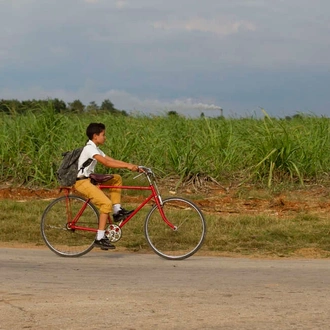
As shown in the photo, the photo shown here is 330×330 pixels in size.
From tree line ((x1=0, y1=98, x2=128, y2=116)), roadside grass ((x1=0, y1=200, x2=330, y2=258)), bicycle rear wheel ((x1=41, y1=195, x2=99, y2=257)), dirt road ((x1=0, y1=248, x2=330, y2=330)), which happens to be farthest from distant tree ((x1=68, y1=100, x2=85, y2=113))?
dirt road ((x1=0, y1=248, x2=330, y2=330))

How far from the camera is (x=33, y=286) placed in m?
7.70

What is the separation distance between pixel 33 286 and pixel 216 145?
9.98 m

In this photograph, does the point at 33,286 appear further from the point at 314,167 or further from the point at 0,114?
the point at 0,114

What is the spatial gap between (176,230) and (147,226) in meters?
0.40

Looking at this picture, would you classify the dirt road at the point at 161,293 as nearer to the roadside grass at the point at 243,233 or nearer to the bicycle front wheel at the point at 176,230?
the bicycle front wheel at the point at 176,230

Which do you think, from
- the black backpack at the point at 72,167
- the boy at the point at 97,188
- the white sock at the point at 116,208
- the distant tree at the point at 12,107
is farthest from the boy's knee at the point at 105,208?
the distant tree at the point at 12,107

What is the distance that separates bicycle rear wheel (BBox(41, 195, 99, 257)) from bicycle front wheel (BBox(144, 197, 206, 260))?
732 mm

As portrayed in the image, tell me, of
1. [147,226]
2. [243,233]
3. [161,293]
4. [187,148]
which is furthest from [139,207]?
[187,148]

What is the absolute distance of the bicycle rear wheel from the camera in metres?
10.1

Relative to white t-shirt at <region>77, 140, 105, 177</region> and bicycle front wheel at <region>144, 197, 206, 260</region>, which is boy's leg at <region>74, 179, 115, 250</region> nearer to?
white t-shirt at <region>77, 140, 105, 177</region>

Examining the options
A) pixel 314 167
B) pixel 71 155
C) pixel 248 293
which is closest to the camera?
pixel 248 293

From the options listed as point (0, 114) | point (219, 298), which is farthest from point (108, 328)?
point (0, 114)

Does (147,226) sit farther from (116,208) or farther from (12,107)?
(12,107)

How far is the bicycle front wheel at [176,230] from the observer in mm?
9805
